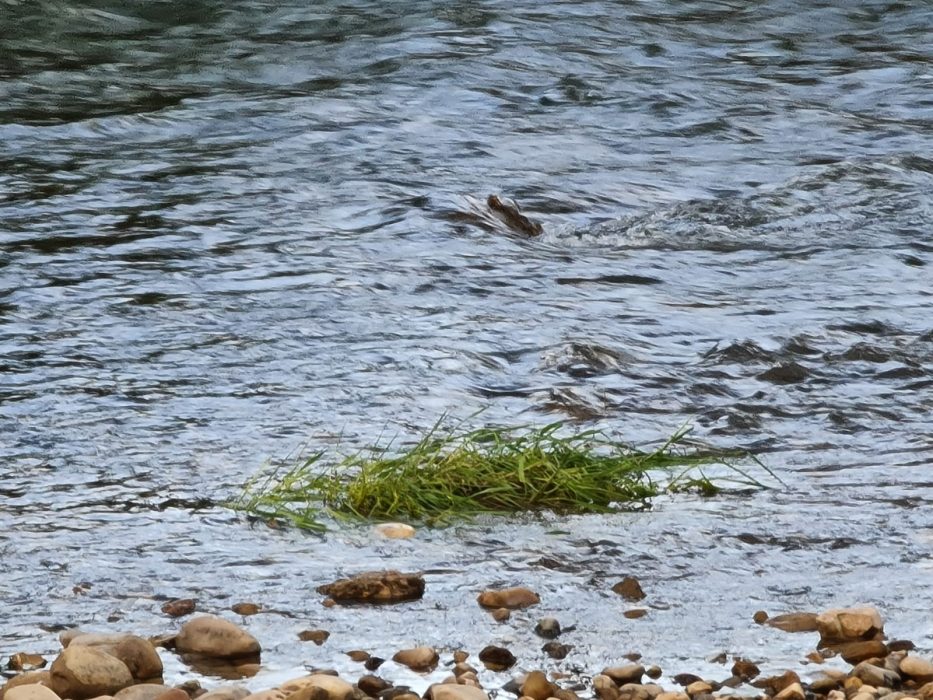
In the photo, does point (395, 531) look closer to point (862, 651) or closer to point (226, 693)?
point (226, 693)

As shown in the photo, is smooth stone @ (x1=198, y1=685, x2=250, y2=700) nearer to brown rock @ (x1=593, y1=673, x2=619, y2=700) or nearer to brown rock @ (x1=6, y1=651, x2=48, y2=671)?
brown rock @ (x1=6, y1=651, x2=48, y2=671)

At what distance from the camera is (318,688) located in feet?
9.18

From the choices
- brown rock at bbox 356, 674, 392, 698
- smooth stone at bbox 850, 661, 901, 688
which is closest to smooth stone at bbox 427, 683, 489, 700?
brown rock at bbox 356, 674, 392, 698

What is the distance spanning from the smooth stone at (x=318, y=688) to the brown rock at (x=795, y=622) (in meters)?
0.93

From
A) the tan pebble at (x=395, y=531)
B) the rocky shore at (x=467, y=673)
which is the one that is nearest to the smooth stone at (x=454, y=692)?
the rocky shore at (x=467, y=673)

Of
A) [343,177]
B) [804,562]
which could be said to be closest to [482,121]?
[343,177]

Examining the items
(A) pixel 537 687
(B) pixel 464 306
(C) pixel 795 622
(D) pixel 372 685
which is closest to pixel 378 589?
(D) pixel 372 685

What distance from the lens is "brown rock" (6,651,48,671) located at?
3051mm

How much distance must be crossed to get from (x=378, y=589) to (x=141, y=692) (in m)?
0.70

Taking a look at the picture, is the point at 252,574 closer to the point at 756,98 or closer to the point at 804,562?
the point at 804,562

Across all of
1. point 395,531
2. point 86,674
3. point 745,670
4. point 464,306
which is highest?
point 86,674

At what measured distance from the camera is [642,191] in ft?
27.7

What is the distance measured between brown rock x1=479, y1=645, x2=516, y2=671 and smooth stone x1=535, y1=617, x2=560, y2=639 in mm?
149

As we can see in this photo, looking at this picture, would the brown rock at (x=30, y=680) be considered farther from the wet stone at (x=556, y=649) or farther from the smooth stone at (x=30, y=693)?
the wet stone at (x=556, y=649)
